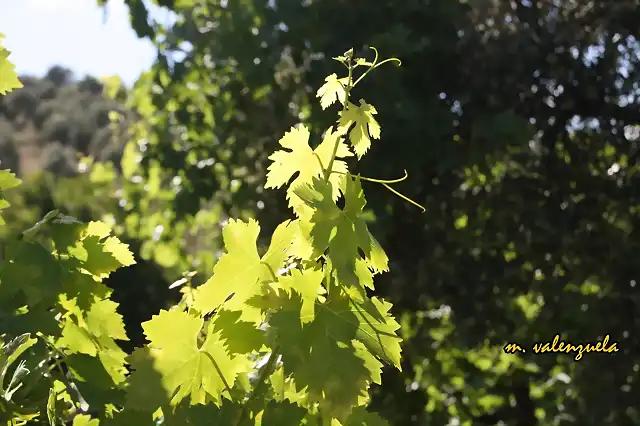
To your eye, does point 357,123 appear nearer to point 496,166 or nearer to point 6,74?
point 6,74

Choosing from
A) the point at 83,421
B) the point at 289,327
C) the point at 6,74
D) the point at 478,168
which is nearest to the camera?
the point at 289,327

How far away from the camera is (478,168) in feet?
6.50

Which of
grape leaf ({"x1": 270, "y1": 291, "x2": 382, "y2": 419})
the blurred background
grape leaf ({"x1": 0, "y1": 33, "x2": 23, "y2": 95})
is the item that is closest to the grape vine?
grape leaf ({"x1": 270, "y1": 291, "x2": 382, "y2": 419})

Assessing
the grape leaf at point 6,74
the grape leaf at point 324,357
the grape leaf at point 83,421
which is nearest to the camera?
the grape leaf at point 324,357

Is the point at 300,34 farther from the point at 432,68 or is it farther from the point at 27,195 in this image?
the point at 27,195

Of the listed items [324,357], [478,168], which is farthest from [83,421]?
[478,168]

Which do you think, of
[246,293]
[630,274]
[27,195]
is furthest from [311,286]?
[27,195]

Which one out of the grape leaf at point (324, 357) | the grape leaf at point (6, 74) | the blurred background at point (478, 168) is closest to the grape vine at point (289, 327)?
the grape leaf at point (324, 357)

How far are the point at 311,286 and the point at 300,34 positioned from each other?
1.52 meters

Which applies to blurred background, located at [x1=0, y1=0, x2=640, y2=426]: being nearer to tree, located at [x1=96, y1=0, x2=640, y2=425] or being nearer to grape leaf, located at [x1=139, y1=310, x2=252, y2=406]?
tree, located at [x1=96, y1=0, x2=640, y2=425]

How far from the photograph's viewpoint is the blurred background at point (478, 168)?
1.83 metres

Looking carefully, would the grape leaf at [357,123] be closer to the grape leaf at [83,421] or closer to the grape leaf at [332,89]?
the grape leaf at [332,89]

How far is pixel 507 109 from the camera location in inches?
73.2

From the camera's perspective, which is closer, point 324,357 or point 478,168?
point 324,357
